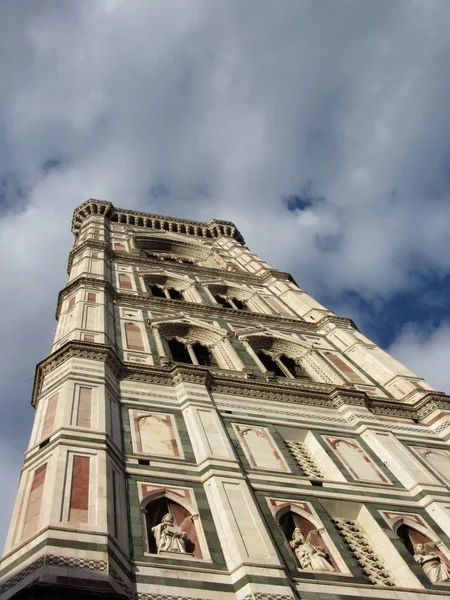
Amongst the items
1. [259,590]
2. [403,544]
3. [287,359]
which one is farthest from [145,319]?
[259,590]

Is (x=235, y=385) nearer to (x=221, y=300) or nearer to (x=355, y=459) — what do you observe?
(x=355, y=459)

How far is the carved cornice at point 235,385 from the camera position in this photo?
1165 centimetres

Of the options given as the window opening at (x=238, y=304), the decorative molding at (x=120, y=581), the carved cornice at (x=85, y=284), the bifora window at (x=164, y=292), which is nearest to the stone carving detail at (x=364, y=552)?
the decorative molding at (x=120, y=581)

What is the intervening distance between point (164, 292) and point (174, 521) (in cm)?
1277

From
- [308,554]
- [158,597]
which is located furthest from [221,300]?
[158,597]

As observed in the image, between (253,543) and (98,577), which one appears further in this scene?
(253,543)

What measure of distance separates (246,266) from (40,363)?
592 inches

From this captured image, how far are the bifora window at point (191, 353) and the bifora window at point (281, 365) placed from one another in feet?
4.01

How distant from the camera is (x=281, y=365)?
15.0 m

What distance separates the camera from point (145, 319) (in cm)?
1571

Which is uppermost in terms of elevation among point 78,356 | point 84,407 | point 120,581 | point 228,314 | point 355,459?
point 228,314

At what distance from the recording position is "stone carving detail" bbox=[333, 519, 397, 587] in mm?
7566

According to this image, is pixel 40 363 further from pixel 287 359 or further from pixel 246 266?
pixel 246 266

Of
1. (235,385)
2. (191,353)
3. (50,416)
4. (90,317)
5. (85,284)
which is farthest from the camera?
(85,284)
